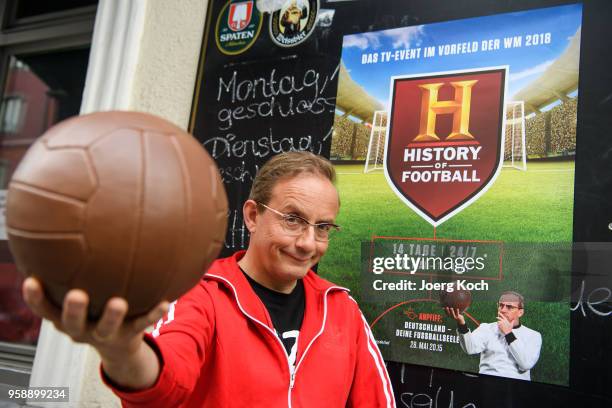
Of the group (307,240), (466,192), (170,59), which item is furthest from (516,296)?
(170,59)

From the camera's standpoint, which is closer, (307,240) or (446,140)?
(307,240)

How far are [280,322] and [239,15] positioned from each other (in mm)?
1910

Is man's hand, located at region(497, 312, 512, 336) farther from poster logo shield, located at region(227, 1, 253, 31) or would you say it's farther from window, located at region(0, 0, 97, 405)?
window, located at region(0, 0, 97, 405)

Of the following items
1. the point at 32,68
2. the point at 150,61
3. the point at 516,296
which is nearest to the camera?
the point at 516,296

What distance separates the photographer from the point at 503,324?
233cm

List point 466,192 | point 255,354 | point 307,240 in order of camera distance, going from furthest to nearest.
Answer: point 466,192, point 307,240, point 255,354

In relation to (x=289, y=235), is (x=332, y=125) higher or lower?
higher

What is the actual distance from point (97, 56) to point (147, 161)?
2530 mm

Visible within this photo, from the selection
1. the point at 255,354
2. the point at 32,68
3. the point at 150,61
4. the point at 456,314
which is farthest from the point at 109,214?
the point at 32,68

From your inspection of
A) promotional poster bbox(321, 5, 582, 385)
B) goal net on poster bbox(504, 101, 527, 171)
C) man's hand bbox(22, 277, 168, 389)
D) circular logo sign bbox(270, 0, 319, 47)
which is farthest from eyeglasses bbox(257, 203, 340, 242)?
circular logo sign bbox(270, 0, 319, 47)

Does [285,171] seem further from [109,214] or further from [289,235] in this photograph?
[109,214]

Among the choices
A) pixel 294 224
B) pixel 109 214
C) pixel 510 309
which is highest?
pixel 294 224

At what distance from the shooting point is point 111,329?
44.0 inches

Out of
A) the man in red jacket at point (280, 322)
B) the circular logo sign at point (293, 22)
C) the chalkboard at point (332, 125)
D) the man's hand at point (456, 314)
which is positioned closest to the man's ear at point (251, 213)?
the man in red jacket at point (280, 322)
